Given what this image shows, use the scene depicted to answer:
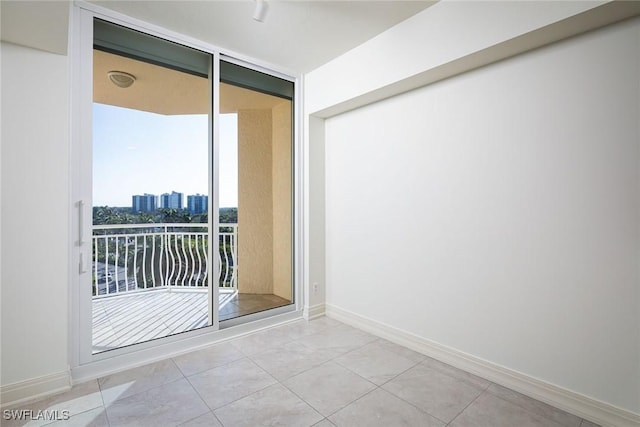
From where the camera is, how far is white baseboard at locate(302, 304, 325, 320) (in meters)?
3.34

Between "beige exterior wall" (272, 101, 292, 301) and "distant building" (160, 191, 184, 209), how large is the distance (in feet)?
4.08

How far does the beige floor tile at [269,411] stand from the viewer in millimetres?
1705

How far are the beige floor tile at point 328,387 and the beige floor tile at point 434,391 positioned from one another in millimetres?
203

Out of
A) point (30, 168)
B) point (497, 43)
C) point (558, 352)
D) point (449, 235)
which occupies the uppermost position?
point (497, 43)

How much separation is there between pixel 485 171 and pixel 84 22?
3039 mm

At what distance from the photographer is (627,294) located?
1623 millimetres

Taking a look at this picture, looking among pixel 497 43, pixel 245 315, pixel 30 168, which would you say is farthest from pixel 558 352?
pixel 30 168

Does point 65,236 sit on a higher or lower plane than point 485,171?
lower

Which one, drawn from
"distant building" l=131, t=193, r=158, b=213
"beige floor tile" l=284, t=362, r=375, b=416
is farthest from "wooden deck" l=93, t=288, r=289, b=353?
"beige floor tile" l=284, t=362, r=375, b=416

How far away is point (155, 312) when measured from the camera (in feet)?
10.3

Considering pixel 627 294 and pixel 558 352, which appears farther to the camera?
pixel 558 352

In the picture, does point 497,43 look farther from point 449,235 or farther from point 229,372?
point 229,372

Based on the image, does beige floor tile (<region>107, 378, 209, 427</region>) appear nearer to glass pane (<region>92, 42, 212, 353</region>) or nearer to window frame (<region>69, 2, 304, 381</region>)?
window frame (<region>69, 2, 304, 381</region>)

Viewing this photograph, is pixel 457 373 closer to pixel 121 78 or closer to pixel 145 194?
pixel 145 194
